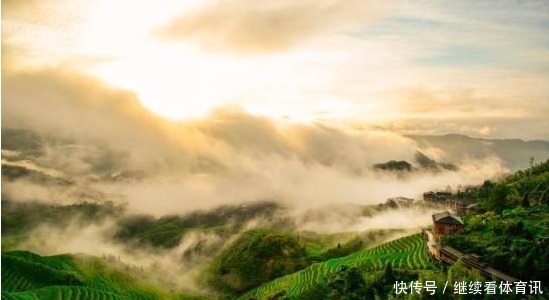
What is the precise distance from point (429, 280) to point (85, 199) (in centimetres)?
17184

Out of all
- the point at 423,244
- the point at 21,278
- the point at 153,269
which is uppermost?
the point at 423,244

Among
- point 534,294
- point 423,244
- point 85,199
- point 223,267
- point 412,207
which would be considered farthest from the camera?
point 85,199

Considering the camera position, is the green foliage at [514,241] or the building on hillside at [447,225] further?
the building on hillside at [447,225]

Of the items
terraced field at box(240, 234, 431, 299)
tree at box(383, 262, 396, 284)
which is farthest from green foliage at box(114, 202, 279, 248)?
tree at box(383, 262, 396, 284)

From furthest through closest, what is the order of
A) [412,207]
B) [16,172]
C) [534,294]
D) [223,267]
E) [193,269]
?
[16,172] → [193,269] → [412,207] → [223,267] → [534,294]

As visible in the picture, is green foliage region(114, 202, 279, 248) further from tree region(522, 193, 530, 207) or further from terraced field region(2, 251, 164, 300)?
tree region(522, 193, 530, 207)

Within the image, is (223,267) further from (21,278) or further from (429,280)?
(429,280)

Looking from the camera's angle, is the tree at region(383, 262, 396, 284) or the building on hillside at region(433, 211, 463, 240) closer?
the tree at region(383, 262, 396, 284)

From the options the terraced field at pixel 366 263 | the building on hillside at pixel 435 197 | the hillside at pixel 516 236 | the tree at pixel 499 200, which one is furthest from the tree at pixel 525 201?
the building on hillside at pixel 435 197

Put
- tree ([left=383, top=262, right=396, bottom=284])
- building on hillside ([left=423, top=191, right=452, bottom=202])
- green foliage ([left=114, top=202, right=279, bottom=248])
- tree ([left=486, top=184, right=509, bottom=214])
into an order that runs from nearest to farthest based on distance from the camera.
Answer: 1. tree ([left=383, top=262, right=396, bottom=284])
2. tree ([left=486, top=184, right=509, bottom=214])
3. building on hillside ([left=423, top=191, right=452, bottom=202])
4. green foliage ([left=114, top=202, right=279, bottom=248])

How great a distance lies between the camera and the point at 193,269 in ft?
279

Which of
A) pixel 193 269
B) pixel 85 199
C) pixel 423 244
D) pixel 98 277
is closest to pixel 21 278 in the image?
pixel 98 277

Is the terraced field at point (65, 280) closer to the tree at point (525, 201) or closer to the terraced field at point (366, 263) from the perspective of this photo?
the terraced field at point (366, 263)

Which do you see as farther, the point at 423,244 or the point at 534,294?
the point at 423,244
